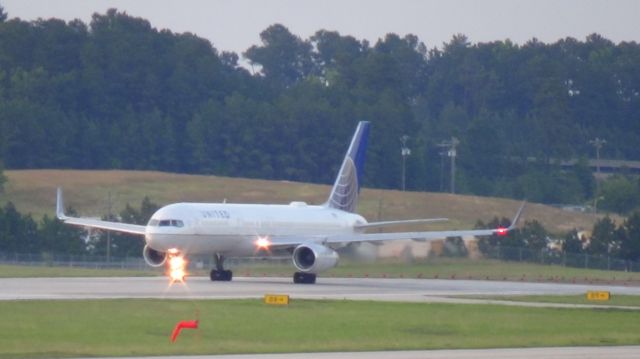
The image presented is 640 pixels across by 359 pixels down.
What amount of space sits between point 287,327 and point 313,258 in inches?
885

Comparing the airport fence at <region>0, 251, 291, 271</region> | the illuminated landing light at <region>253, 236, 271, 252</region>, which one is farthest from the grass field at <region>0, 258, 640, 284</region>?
the illuminated landing light at <region>253, 236, 271, 252</region>

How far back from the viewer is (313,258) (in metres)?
58.4

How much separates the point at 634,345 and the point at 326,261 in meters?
25.9

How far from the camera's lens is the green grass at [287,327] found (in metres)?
31.8

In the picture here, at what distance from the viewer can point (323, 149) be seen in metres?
160

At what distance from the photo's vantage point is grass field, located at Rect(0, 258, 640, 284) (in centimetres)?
6662

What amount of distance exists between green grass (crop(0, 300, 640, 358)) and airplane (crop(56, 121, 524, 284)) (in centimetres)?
1496

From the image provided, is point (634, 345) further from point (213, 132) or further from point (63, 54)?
point (63, 54)

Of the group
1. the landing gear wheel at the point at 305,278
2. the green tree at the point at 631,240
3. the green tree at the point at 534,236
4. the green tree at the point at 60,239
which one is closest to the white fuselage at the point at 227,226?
the landing gear wheel at the point at 305,278

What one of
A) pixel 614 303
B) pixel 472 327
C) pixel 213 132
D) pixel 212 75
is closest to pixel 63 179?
pixel 213 132

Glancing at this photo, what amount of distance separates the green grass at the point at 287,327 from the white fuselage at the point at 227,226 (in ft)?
49.2

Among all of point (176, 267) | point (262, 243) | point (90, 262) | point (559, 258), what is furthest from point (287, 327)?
point (90, 262)

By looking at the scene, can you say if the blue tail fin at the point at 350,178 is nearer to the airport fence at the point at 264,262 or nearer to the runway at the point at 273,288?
the runway at the point at 273,288

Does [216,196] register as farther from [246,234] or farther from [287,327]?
[287,327]
